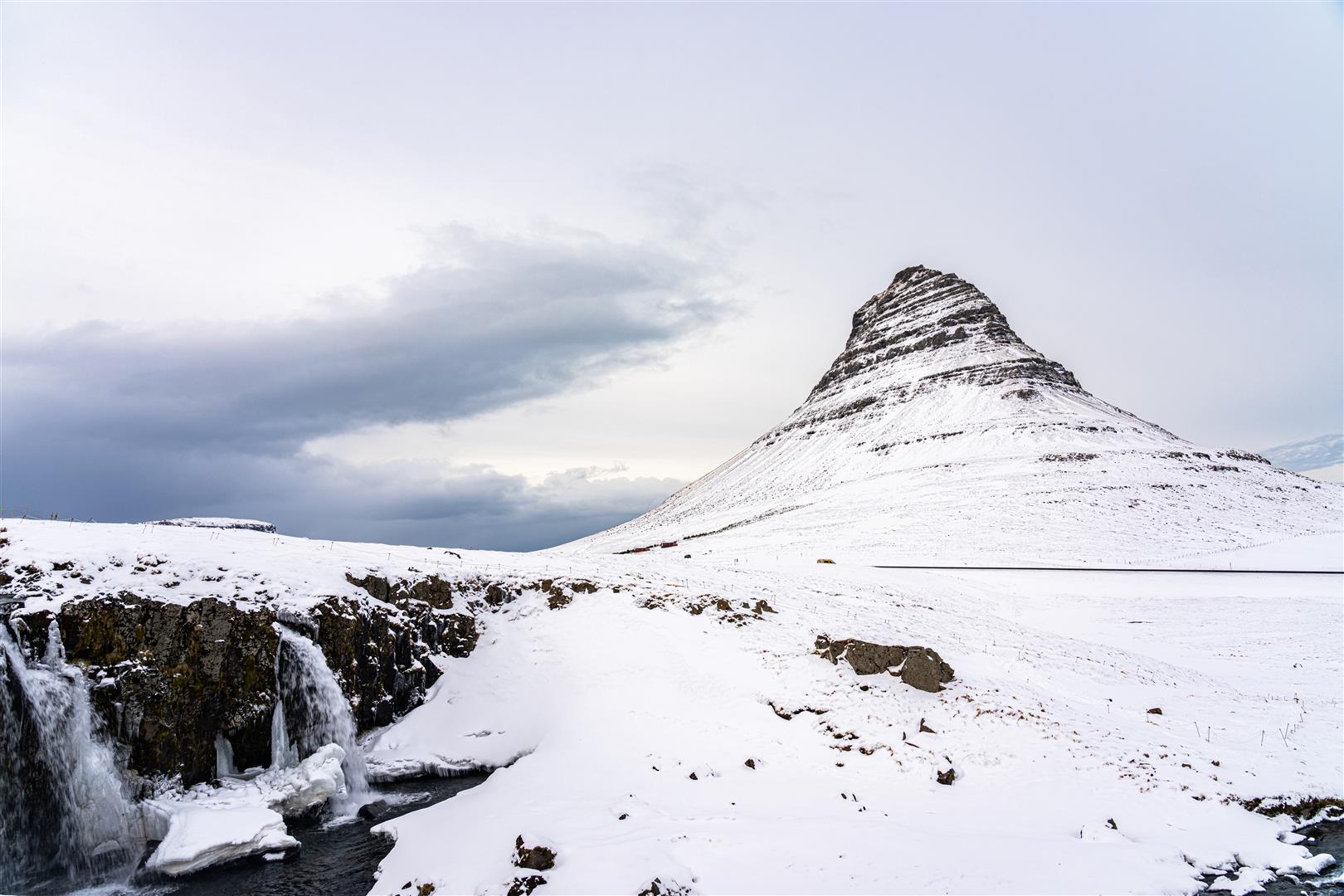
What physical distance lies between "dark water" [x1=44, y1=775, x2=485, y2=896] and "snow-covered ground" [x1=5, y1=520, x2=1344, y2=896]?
2.12 ft

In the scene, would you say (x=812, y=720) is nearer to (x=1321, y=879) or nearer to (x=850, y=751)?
(x=850, y=751)

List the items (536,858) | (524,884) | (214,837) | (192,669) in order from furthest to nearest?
1. (192,669)
2. (214,837)
3. (536,858)
4. (524,884)

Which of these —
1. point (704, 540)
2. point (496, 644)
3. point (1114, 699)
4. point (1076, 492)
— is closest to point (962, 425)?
point (1076, 492)

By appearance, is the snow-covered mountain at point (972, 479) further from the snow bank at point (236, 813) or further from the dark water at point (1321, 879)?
the snow bank at point (236, 813)

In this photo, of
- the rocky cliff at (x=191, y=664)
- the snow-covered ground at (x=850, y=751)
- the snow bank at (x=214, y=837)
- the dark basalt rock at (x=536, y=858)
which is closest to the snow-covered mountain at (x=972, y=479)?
the snow-covered ground at (x=850, y=751)

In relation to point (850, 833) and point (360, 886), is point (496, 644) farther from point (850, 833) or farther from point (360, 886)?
point (850, 833)

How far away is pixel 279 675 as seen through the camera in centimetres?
1656

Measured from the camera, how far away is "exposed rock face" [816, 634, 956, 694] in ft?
62.4

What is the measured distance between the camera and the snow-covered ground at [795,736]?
12.2 metres

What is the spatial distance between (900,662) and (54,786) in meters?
19.8

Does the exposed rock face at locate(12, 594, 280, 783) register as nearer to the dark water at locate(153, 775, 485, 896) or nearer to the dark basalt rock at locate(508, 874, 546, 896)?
the dark water at locate(153, 775, 485, 896)

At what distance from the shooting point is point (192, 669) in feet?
51.0

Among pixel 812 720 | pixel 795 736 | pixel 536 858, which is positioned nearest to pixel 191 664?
pixel 536 858

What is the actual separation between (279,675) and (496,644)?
6.76 meters
